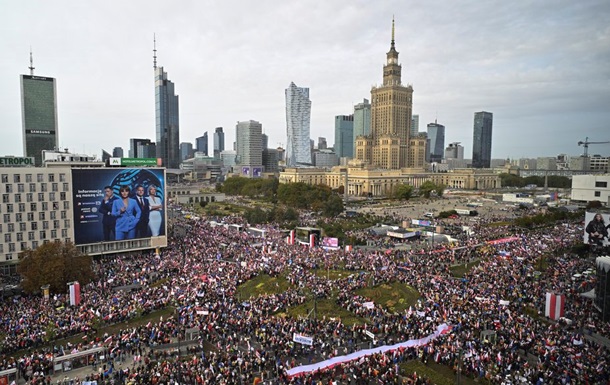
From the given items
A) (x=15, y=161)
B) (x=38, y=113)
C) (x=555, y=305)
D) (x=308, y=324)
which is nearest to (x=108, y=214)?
(x=15, y=161)

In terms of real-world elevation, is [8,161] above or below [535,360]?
above

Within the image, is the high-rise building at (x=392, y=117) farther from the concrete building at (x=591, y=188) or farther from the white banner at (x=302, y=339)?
the white banner at (x=302, y=339)

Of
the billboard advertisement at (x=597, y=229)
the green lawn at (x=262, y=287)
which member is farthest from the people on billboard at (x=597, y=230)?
the green lawn at (x=262, y=287)

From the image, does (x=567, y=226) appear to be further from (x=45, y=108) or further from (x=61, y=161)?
(x=45, y=108)

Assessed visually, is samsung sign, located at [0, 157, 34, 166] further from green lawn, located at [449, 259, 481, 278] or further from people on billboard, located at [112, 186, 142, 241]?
green lawn, located at [449, 259, 481, 278]

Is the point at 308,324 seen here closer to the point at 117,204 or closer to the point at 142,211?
the point at 142,211

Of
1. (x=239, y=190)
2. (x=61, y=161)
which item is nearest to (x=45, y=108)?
(x=239, y=190)
